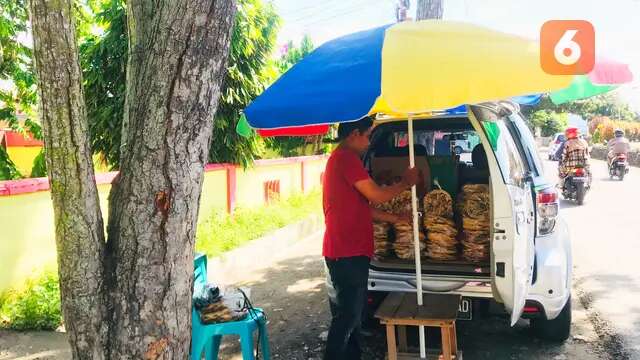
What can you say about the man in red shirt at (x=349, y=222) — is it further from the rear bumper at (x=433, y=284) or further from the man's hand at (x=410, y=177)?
the rear bumper at (x=433, y=284)

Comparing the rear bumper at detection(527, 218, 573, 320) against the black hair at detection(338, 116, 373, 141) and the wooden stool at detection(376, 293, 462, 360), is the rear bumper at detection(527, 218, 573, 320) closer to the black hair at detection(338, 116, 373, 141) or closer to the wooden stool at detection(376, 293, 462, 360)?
the wooden stool at detection(376, 293, 462, 360)

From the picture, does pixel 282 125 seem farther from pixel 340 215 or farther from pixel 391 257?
pixel 391 257

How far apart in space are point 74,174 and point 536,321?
12.0 ft

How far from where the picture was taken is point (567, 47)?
3.17 meters

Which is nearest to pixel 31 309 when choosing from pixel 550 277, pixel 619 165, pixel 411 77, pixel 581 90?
pixel 411 77

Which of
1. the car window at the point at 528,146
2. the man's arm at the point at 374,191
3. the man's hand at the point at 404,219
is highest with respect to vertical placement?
the car window at the point at 528,146

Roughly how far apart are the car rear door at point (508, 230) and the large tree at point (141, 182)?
195cm

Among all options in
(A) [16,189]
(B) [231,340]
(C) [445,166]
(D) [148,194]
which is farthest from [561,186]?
(D) [148,194]

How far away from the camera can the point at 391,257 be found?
15.0 feet

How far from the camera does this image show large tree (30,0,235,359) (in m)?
2.52

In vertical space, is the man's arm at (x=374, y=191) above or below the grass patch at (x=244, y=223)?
above

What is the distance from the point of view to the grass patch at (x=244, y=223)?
7797 millimetres

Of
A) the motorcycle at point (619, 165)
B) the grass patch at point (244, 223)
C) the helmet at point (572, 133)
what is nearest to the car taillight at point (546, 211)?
the grass patch at point (244, 223)

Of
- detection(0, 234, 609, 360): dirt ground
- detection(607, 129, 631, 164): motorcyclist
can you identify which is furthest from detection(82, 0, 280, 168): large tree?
detection(607, 129, 631, 164): motorcyclist
